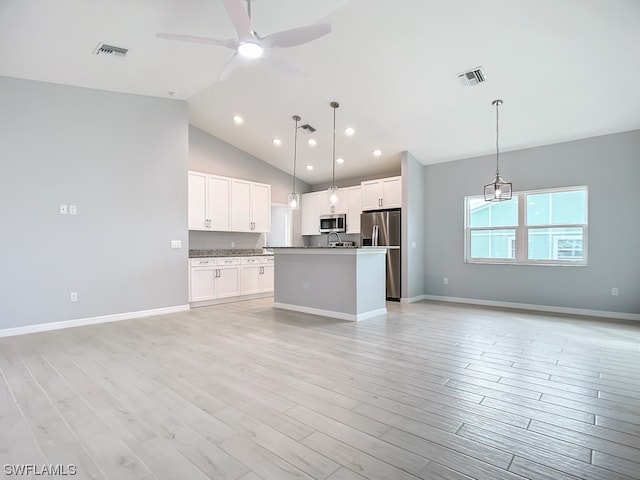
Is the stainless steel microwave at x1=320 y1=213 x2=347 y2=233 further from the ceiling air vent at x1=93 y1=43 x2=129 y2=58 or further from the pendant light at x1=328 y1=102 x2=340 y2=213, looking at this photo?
the ceiling air vent at x1=93 y1=43 x2=129 y2=58

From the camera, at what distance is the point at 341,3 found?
143 inches

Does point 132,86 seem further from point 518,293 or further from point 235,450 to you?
point 518,293

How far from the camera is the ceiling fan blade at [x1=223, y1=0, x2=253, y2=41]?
2.46 meters

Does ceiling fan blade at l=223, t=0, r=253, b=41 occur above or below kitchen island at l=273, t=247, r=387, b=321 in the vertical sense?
above

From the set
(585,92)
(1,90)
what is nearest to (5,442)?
(1,90)

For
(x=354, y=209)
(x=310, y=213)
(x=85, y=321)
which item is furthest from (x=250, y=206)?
(x=85, y=321)

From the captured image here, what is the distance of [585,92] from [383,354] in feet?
13.7

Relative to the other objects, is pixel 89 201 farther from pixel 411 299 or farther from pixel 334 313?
pixel 411 299

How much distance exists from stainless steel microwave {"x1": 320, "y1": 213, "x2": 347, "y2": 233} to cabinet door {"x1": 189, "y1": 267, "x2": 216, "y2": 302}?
2.93 m

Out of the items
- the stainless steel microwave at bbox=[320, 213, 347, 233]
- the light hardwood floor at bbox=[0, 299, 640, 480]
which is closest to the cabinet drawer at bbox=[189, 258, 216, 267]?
the light hardwood floor at bbox=[0, 299, 640, 480]

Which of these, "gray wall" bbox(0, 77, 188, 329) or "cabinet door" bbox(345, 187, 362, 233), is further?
"cabinet door" bbox(345, 187, 362, 233)

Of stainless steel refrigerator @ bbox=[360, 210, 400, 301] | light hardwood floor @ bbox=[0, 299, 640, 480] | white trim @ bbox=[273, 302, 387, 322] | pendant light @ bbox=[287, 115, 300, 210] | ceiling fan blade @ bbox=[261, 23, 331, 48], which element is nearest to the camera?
light hardwood floor @ bbox=[0, 299, 640, 480]

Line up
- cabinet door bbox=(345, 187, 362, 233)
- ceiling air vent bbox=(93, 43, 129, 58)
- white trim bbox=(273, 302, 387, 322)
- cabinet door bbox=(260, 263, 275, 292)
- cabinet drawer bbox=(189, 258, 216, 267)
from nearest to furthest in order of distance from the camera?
1. ceiling air vent bbox=(93, 43, 129, 58)
2. white trim bbox=(273, 302, 387, 322)
3. cabinet drawer bbox=(189, 258, 216, 267)
4. cabinet door bbox=(260, 263, 275, 292)
5. cabinet door bbox=(345, 187, 362, 233)

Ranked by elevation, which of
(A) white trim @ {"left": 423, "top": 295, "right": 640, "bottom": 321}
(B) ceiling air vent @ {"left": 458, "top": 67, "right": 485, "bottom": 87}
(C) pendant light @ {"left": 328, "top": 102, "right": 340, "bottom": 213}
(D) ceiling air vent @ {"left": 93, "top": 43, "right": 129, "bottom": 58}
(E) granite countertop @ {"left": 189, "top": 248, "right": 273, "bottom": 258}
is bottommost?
(A) white trim @ {"left": 423, "top": 295, "right": 640, "bottom": 321}
